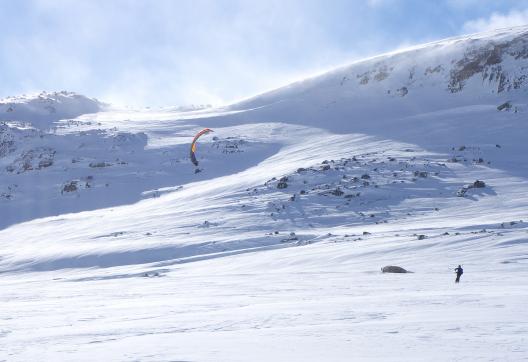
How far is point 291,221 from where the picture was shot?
40.1 m

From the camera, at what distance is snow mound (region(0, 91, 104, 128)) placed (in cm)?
9138

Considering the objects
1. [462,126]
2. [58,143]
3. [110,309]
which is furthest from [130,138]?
[110,309]

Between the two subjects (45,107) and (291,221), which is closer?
(291,221)

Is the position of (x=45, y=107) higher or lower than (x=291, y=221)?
higher

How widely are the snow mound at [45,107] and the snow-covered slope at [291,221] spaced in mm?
1352

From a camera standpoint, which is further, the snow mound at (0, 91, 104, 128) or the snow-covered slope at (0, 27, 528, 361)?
the snow mound at (0, 91, 104, 128)

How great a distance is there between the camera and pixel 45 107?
98.6m

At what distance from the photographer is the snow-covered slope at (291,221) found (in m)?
9.57

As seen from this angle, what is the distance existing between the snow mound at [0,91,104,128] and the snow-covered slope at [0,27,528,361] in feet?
4.43

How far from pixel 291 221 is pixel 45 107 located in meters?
71.3

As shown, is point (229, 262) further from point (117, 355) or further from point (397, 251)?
point (117, 355)

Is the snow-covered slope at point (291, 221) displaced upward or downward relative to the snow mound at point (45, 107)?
downward

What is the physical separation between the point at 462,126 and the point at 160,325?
57.1 metres

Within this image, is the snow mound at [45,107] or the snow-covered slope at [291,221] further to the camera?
the snow mound at [45,107]
